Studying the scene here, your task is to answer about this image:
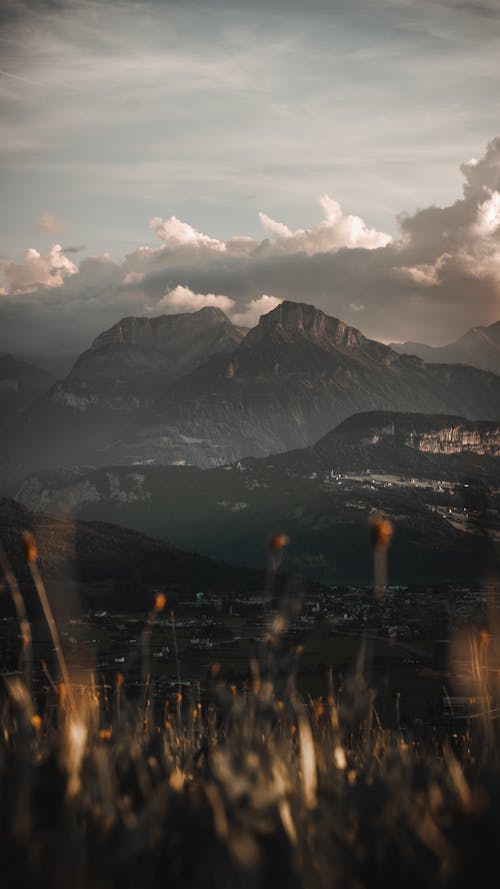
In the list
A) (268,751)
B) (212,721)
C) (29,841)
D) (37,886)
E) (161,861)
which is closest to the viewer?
(37,886)

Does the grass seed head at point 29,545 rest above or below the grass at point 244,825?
above

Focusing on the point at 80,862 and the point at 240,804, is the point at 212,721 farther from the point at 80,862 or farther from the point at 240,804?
the point at 80,862

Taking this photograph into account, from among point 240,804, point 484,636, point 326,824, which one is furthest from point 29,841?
point 484,636

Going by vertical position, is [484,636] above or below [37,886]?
above

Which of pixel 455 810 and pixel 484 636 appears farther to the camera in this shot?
pixel 484 636

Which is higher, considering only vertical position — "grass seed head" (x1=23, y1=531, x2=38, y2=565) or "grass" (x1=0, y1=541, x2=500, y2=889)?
"grass seed head" (x1=23, y1=531, x2=38, y2=565)

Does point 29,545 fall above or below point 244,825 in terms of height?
above

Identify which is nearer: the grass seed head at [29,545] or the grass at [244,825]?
the grass at [244,825]

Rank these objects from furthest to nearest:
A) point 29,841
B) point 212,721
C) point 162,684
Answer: point 162,684 < point 212,721 < point 29,841

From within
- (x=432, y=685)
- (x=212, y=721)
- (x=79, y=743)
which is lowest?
(x=432, y=685)

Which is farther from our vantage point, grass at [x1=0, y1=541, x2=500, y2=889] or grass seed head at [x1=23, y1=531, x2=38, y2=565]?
grass seed head at [x1=23, y1=531, x2=38, y2=565]

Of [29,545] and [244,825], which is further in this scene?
[29,545]
